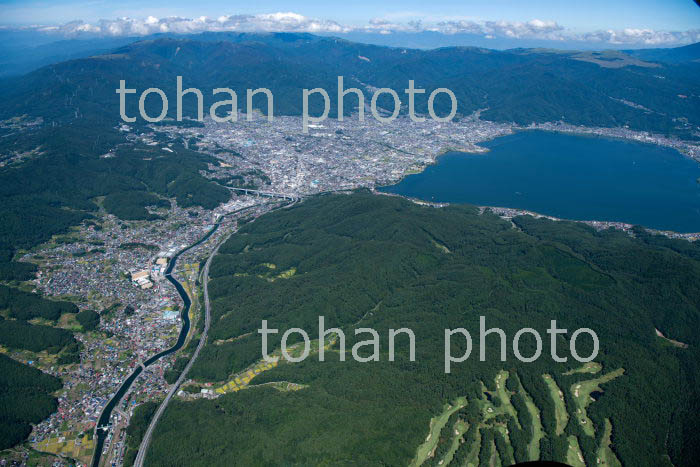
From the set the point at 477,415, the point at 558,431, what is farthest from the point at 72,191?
the point at 558,431

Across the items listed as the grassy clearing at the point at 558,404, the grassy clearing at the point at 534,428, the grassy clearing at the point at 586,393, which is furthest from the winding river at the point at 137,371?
the grassy clearing at the point at 586,393

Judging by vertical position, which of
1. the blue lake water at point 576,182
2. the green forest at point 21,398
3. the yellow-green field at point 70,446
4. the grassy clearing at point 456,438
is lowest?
the grassy clearing at point 456,438

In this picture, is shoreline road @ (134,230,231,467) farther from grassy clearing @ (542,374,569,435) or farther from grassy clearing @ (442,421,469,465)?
grassy clearing @ (542,374,569,435)

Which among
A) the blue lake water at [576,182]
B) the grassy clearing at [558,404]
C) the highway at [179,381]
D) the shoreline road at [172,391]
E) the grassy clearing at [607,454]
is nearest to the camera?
the grassy clearing at [607,454]

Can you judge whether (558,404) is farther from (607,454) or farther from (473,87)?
(473,87)

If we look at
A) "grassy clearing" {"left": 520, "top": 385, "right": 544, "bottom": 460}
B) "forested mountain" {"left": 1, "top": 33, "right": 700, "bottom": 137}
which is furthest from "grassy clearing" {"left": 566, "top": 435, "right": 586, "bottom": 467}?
"forested mountain" {"left": 1, "top": 33, "right": 700, "bottom": 137}

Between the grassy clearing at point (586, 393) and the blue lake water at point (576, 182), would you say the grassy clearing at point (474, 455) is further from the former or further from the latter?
the blue lake water at point (576, 182)
